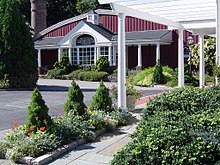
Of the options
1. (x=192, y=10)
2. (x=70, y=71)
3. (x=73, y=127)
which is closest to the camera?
→ (x=73, y=127)

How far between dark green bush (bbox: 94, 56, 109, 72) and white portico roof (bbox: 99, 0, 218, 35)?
15.3 meters

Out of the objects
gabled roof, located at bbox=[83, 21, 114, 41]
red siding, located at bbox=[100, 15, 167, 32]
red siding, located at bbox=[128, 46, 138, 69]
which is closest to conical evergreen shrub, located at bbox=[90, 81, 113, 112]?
gabled roof, located at bbox=[83, 21, 114, 41]

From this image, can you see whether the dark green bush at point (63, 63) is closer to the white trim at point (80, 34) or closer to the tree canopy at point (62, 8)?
the white trim at point (80, 34)

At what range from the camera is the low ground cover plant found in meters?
5.71

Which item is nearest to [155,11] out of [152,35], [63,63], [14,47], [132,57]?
[14,47]

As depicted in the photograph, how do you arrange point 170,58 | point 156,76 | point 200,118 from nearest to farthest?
point 200,118 < point 156,76 < point 170,58

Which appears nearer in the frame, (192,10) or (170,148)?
(170,148)

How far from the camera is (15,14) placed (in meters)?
19.5

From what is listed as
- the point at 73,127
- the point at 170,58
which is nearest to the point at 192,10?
the point at 73,127

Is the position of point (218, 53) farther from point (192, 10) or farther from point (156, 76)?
point (156, 76)

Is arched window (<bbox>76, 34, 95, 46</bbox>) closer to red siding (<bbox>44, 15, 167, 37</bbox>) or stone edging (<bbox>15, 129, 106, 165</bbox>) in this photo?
red siding (<bbox>44, 15, 167, 37</bbox>)

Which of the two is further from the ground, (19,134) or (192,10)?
(192,10)

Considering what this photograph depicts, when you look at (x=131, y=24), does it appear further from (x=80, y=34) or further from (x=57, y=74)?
(x=57, y=74)

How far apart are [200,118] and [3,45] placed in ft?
54.6
